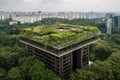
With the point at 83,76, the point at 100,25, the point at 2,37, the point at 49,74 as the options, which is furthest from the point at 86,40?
the point at 100,25

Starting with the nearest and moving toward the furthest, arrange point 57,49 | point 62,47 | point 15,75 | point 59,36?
point 57,49 < point 62,47 < point 15,75 < point 59,36

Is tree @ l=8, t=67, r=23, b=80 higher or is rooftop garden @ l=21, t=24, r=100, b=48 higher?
rooftop garden @ l=21, t=24, r=100, b=48

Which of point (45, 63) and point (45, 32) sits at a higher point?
point (45, 32)

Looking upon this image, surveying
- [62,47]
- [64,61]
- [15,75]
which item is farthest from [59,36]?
[15,75]

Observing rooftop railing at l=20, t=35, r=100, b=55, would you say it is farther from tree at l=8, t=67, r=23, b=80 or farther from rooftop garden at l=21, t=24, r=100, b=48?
tree at l=8, t=67, r=23, b=80

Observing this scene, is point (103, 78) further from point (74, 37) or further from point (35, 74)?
point (35, 74)

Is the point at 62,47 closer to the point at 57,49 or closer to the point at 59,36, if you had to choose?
the point at 57,49

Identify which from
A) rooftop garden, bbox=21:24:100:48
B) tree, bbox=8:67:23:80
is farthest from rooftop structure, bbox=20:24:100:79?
tree, bbox=8:67:23:80

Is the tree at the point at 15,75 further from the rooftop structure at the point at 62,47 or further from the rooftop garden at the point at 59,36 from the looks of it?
the rooftop garden at the point at 59,36
